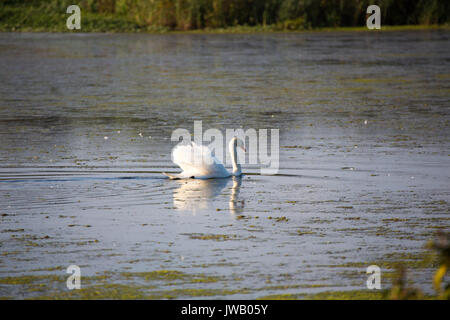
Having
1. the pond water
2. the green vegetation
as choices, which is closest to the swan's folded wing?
the pond water

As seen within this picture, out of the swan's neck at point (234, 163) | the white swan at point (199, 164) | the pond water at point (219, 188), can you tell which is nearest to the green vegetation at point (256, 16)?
the pond water at point (219, 188)

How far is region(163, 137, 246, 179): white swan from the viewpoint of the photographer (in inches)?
506

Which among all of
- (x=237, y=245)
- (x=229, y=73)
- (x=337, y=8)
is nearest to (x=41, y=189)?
(x=237, y=245)

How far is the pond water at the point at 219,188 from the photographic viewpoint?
8.41 metres

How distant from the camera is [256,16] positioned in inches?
2048

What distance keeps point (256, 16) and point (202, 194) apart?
134ft

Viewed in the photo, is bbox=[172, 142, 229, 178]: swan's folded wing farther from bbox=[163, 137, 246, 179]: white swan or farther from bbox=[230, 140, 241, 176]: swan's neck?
bbox=[230, 140, 241, 176]: swan's neck

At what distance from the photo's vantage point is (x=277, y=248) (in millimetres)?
9172

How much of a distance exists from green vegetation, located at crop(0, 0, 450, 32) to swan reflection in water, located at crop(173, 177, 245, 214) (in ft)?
126

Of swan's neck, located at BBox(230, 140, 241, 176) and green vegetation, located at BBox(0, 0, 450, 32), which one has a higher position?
green vegetation, located at BBox(0, 0, 450, 32)

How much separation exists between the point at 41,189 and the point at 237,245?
3.83 metres

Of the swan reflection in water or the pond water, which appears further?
the swan reflection in water
